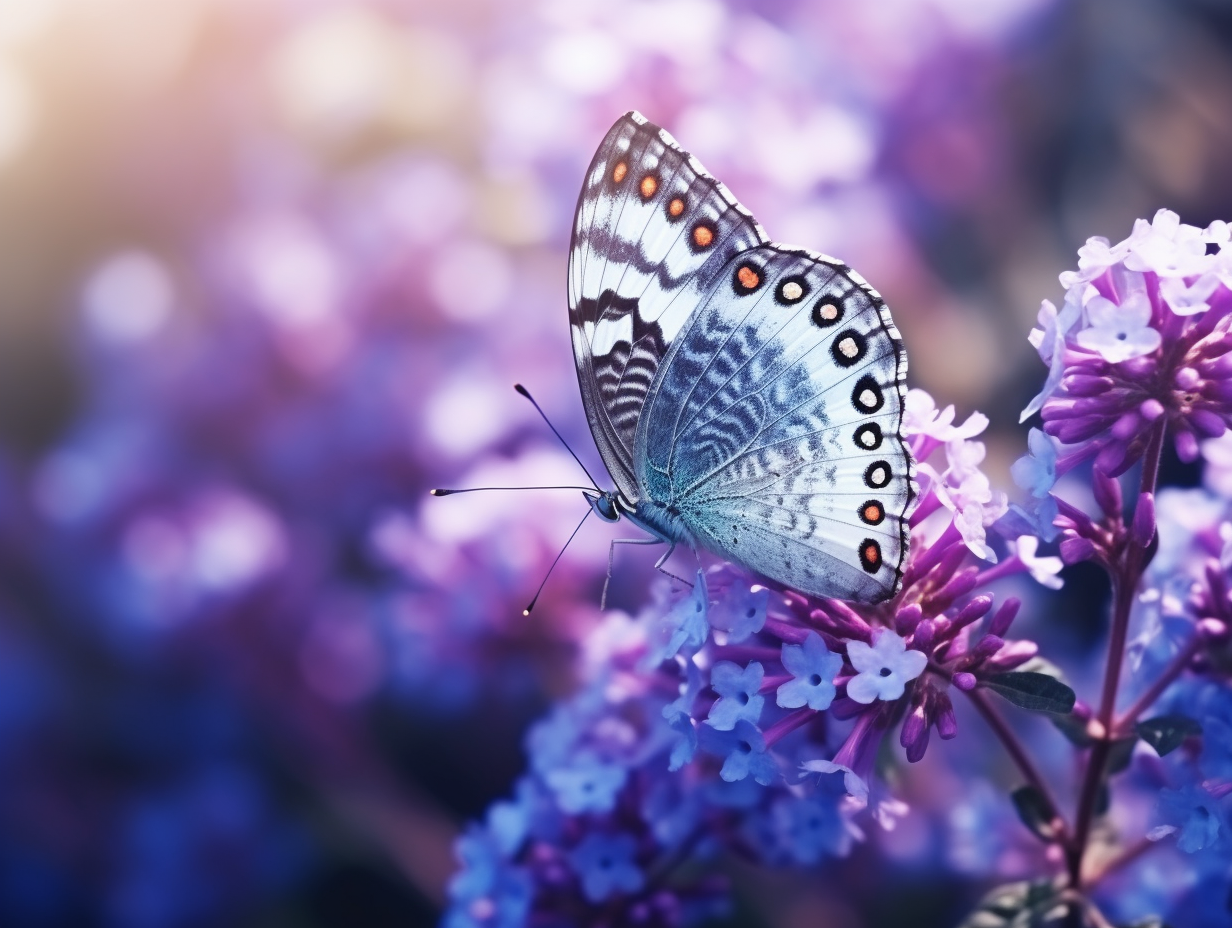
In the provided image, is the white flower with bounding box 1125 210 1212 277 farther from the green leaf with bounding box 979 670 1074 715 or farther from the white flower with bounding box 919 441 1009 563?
the green leaf with bounding box 979 670 1074 715

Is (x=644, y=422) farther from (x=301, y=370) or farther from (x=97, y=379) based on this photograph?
(x=97, y=379)

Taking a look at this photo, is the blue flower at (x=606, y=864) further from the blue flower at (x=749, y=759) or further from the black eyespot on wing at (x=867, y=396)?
the black eyespot on wing at (x=867, y=396)

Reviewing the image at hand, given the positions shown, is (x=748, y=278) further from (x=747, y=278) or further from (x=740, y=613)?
(x=740, y=613)

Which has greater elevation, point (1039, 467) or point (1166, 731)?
point (1039, 467)

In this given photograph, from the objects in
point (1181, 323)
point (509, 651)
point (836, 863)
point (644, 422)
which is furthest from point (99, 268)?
point (1181, 323)

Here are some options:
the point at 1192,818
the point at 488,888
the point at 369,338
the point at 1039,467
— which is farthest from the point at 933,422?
the point at 369,338

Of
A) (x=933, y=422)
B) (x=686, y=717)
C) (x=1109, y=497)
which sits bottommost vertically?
(x=686, y=717)

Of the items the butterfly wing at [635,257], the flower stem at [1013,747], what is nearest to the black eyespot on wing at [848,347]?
the butterfly wing at [635,257]
